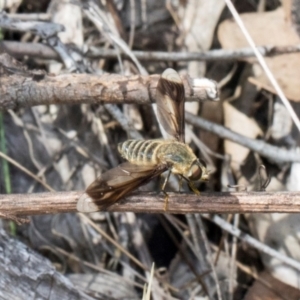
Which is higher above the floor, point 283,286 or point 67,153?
point 67,153

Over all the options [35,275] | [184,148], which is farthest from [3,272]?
[184,148]

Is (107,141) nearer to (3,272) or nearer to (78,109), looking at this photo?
(78,109)

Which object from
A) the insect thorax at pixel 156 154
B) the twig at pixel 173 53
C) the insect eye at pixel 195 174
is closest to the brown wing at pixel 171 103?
the insect thorax at pixel 156 154

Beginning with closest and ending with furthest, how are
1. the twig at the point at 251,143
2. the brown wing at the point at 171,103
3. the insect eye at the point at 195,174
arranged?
the insect eye at the point at 195,174
the brown wing at the point at 171,103
the twig at the point at 251,143

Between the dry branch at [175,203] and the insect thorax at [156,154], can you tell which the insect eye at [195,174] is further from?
the dry branch at [175,203]

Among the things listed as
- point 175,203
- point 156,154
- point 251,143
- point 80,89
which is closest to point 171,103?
point 156,154

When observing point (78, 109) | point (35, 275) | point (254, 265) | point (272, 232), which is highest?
point (78, 109)

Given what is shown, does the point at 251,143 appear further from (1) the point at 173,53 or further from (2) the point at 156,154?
(2) the point at 156,154
